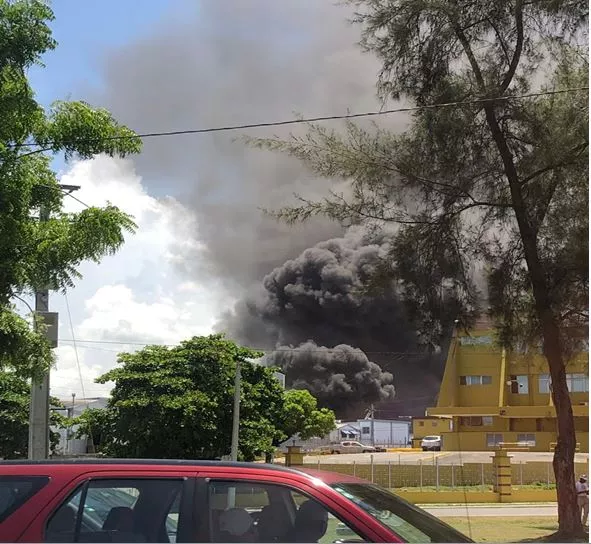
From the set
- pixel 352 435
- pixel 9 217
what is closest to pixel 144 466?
pixel 9 217

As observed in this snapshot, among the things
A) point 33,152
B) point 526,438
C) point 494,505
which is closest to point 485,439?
point 526,438

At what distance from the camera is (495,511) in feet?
80.1

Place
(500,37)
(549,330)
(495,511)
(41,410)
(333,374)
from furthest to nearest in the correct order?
1. (333,374)
2. (495,511)
3. (41,410)
4. (500,37)
5. (549,330)

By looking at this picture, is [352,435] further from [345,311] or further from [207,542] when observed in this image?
[207,542]

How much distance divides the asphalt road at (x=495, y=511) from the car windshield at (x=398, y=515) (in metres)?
17.8

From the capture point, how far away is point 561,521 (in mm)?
13422

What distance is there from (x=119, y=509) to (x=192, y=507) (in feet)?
1.35

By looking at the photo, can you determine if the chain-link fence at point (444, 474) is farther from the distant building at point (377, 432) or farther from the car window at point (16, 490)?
the distant building at point (377, 432)

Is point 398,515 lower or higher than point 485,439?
lower

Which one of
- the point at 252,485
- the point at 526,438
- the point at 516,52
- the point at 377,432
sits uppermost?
the point at 516,52

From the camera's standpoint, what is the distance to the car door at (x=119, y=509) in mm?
3395

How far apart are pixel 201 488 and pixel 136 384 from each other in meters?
28.7

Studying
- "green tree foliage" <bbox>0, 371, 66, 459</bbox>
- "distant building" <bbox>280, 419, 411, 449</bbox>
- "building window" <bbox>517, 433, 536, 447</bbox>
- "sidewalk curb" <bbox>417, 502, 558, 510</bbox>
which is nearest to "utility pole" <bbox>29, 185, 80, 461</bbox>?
"sidewalk curb" <bbox>417, 502, 558, 510</bbox>

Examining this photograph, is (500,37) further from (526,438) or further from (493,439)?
(526,438)
